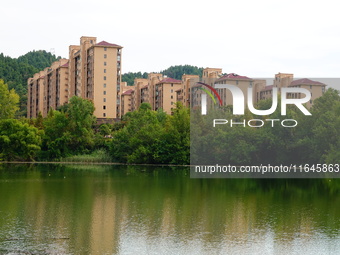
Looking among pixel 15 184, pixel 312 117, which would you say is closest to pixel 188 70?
pixel 312 117

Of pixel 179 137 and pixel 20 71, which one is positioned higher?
pixel 20 71

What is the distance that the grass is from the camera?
69.1m

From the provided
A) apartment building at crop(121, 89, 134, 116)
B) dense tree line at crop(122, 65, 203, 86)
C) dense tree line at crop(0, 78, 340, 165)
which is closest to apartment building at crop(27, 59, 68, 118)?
apartment building at crop(121, 89, 134, 116)

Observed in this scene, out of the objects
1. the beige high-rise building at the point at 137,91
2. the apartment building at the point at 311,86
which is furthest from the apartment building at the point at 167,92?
the apartment building at the point at 311,86

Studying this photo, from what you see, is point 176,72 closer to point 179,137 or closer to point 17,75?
point 17,75

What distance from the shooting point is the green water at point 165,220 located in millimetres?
15945

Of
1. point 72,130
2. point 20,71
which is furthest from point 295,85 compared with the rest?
point 20,71

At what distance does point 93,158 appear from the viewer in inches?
2724

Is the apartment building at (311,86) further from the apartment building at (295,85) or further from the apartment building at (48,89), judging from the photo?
the apartment building at (48,89)

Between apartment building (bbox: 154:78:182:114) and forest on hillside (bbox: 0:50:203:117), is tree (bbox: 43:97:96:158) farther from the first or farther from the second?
forest on hillside (bbox: 0:50:203:117)

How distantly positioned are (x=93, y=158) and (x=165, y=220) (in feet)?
162

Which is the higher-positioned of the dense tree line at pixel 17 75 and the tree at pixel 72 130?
the dense tree line at pixel 17 75

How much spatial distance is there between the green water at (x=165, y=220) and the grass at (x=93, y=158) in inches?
1361

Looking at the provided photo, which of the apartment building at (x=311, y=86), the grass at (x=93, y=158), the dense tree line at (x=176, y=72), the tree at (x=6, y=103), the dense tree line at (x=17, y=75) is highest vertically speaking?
the dense tree line at (x=176, y=72)
